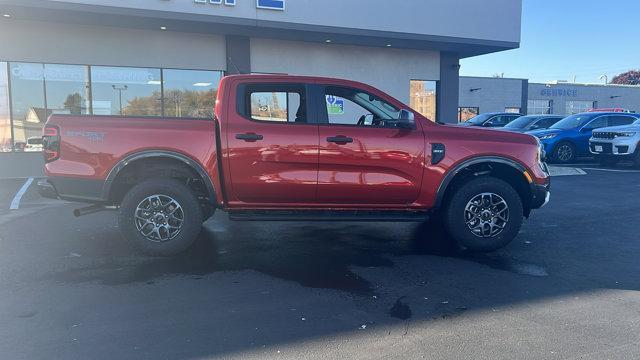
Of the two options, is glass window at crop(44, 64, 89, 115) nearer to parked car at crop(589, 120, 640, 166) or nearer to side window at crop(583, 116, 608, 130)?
parked car at crop(589, 120, 640, 166)

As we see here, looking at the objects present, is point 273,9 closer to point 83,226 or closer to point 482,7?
point 482,7

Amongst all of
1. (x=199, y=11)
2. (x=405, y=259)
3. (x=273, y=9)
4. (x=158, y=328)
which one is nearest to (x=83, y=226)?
(x=158, y=328)

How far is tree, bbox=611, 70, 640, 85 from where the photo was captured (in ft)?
261

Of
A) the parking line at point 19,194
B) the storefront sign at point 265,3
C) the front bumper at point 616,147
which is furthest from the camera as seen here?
the front bumper at point 616,147

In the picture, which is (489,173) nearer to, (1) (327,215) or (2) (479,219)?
(2) (479,219)

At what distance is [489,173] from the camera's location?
6.24 meters

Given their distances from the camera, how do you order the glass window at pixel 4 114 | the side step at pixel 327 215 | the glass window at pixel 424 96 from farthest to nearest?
the glass window at pixel 424 96
the glass window at pixel 4 114
the side step at pixel 327 215

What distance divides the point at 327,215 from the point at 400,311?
1.84m

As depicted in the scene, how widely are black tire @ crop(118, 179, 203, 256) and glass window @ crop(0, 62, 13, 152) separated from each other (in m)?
10.00

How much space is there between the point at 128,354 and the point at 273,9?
11.6 metres

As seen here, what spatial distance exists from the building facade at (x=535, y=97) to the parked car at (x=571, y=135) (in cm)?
1886

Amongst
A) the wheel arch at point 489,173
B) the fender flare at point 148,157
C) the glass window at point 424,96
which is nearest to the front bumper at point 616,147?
the glass window at point 424,96

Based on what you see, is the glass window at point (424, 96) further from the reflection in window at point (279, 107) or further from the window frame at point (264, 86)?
the window frame at point (264, 86)

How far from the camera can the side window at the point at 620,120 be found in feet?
55.2
